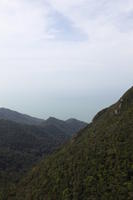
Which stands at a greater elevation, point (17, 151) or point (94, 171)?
point (17, 151)

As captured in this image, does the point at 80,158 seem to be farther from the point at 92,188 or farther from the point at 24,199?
the point at 24,199

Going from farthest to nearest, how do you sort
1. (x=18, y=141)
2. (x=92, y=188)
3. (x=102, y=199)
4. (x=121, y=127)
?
(x=18, y=141), (x=121, y=127), (x=92, y=188), (x=102, y=199)

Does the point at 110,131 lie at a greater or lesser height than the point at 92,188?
greater

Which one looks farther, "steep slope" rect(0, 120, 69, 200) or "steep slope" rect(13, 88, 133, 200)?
"steep slope" rect(0, 120, 69, 200)

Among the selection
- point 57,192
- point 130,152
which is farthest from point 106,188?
point 57,192

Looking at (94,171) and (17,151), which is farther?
(17,151)

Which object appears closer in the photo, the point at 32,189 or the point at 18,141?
the point at 32,189

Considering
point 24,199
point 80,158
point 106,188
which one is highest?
point 80,158

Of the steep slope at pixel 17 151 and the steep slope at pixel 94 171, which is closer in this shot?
the steep slope at pixel 94 171
